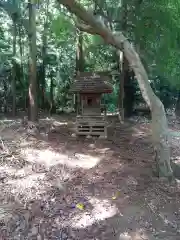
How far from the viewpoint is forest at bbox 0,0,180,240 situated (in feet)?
13.4

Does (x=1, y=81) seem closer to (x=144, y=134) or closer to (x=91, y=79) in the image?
(x=91, y=79)

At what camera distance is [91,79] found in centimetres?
901

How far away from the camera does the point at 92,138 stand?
8625 millimetres

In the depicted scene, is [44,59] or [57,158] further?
[44,59]

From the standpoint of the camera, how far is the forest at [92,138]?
408 cm

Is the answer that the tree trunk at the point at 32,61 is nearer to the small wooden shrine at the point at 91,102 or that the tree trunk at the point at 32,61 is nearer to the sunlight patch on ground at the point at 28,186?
the small wooden shrine at the point at 91,102

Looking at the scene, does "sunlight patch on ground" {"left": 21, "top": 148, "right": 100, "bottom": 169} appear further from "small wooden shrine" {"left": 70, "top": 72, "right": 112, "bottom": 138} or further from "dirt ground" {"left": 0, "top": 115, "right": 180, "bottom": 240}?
"small wooden shrine" {"left": 70, "top": 72, "right": 112, "bottom": 138}

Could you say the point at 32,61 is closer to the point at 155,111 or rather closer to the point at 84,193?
the point at 155,111

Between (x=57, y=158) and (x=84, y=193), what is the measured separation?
192 cm

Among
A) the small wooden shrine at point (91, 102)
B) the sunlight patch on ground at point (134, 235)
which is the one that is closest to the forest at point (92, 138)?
the sunlight patch on ground at point (134, 235)

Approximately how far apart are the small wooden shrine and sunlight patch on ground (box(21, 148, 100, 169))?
1991 millimetres

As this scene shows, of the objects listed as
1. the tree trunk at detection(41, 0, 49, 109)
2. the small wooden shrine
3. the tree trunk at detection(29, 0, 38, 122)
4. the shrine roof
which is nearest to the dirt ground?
the small wooden shrine

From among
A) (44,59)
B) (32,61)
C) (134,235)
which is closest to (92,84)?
(32,61)

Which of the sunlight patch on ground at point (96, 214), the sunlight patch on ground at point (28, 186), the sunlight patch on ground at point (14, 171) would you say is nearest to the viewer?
the sunlight patch on ground at point (96, 214)
